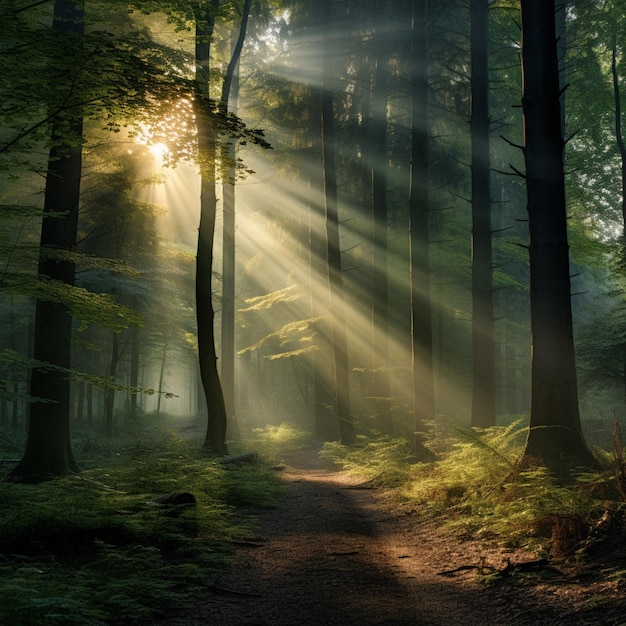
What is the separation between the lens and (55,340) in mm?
10117

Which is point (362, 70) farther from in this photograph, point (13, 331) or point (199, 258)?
point (13, 331)

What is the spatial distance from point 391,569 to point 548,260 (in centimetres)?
502

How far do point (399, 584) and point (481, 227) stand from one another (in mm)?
10927

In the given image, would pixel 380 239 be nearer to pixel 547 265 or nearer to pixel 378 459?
pixel 378 459

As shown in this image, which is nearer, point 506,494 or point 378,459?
point 506,494

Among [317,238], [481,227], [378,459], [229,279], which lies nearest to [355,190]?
[317,238]

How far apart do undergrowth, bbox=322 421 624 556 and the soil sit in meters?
0.29

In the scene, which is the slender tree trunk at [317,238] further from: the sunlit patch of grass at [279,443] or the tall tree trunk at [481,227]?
the tall tree trunk at [481,227]

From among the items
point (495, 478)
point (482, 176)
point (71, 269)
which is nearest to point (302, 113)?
point (482, 176)

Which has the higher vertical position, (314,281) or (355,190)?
(355,190)

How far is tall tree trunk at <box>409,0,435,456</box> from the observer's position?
1404cm

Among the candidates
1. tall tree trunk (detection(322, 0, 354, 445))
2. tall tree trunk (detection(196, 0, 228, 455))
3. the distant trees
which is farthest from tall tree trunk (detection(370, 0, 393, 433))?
tall tree trunk (detection(196, 0, 228, 455))

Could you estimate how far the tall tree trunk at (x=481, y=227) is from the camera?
14617 millimetres

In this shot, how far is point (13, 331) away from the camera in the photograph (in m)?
26.4
